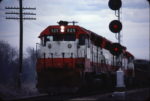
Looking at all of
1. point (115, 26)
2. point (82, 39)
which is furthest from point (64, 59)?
point (115, 26)

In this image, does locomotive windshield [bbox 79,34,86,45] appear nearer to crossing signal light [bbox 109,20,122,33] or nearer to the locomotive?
the locomotive

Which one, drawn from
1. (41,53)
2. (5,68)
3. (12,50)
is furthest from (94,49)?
(12,50)

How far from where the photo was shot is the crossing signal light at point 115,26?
48.5 feet

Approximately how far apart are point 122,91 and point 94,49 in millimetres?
8331

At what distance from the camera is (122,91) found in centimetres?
1653

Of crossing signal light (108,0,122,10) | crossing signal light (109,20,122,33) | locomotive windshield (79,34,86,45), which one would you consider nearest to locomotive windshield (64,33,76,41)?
locomotive windshield (79,34,86,45)

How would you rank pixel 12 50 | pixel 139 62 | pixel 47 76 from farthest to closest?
pixel 12 50 → pixel 139 62 → pixel 47 76

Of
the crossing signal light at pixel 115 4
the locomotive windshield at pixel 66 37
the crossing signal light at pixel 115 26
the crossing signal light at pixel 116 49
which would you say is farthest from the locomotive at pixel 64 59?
the crossing signal light at pixel 115 4

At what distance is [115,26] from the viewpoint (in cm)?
1483

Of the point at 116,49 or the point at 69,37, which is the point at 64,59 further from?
the point at 116,49

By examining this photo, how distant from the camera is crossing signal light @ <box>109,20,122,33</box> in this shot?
1479 cm

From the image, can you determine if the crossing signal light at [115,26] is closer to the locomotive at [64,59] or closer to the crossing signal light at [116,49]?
the crossing signal light at [116,49]

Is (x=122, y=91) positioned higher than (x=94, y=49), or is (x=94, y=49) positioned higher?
(x=94, y=49)

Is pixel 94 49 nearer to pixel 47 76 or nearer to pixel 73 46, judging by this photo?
pixel 73 46
